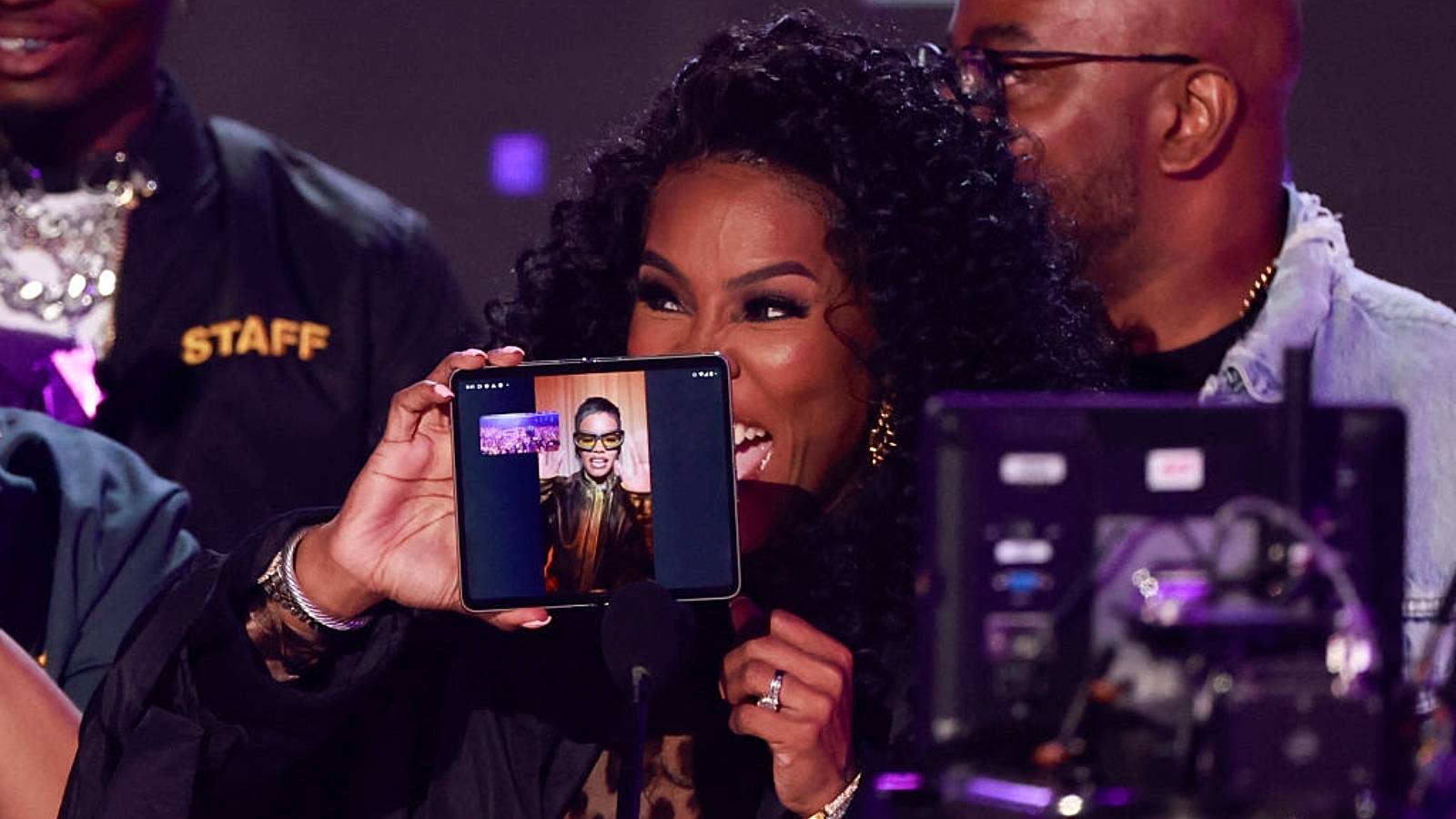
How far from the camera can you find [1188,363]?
2.48 m

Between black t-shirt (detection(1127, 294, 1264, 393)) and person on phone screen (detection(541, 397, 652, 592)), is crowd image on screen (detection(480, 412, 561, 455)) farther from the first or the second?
black t-shirt (detection(1127, 294, 1264, 393))

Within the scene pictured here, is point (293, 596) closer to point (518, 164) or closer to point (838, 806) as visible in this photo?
point (838, 806)

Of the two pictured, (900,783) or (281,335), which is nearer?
(900,783)

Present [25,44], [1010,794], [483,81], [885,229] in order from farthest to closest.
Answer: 1. [483,81]
2. [25,44]
3. [885,229]
4. [1010,794]

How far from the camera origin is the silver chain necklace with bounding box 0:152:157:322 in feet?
9.46

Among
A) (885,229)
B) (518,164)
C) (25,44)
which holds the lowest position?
(885,229)

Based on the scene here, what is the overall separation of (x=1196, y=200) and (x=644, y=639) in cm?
141

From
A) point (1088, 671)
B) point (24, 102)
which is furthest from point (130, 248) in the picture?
point (1088, 671)

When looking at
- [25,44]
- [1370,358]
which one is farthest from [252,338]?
[1370,358]

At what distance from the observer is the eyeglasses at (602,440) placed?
1.55 meters

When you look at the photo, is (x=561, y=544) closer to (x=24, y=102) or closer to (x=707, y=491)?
(x=707, y=491)

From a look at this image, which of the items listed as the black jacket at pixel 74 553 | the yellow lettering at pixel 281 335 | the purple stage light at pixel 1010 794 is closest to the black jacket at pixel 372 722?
the black jacket at pixel 74 553

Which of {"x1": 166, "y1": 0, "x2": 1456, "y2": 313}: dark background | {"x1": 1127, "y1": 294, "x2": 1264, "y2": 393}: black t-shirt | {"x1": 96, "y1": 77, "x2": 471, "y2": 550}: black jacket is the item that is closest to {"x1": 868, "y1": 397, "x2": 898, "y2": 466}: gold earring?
{"x1": 1127, "y1": 294, "x2": 1264, "y2": 393}: black t-shirt

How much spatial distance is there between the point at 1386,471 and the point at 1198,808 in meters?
0.19
